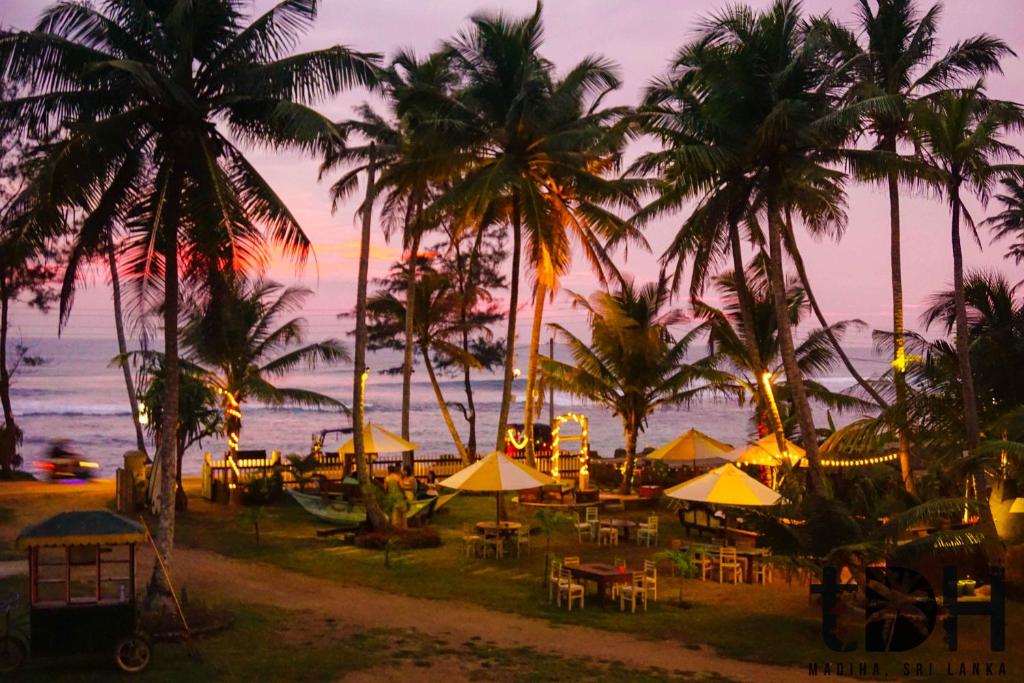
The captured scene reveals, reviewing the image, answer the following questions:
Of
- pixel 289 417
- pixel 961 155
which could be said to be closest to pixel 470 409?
pixel 961 155

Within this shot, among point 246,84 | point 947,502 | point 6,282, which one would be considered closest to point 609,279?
point 947,502

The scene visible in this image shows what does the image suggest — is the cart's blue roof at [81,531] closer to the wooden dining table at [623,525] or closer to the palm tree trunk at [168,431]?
the palm tree trunk at [168,431]

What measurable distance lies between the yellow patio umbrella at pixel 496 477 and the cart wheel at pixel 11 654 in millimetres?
8738

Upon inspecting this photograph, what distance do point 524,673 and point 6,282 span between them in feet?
84.4

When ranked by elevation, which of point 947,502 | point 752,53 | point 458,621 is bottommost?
point 458,621

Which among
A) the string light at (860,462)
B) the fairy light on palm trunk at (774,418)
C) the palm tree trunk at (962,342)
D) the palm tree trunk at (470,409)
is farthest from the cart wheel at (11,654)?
the palm tree trunk at (470,409)

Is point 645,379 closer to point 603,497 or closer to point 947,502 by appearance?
point 603,497

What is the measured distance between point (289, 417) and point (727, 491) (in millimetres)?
78852

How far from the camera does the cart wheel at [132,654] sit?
33.4ft

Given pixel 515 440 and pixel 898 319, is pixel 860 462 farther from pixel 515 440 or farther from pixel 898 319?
pixel 515 440

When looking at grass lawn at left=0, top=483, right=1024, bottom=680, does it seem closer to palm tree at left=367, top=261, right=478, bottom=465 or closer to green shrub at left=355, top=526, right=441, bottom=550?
green shrub at left=355, top=526, right=441, bottom=550

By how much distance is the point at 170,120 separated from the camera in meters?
12.3

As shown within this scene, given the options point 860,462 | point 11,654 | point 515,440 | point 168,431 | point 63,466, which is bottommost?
point 11,654

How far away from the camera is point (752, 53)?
17734 mm
